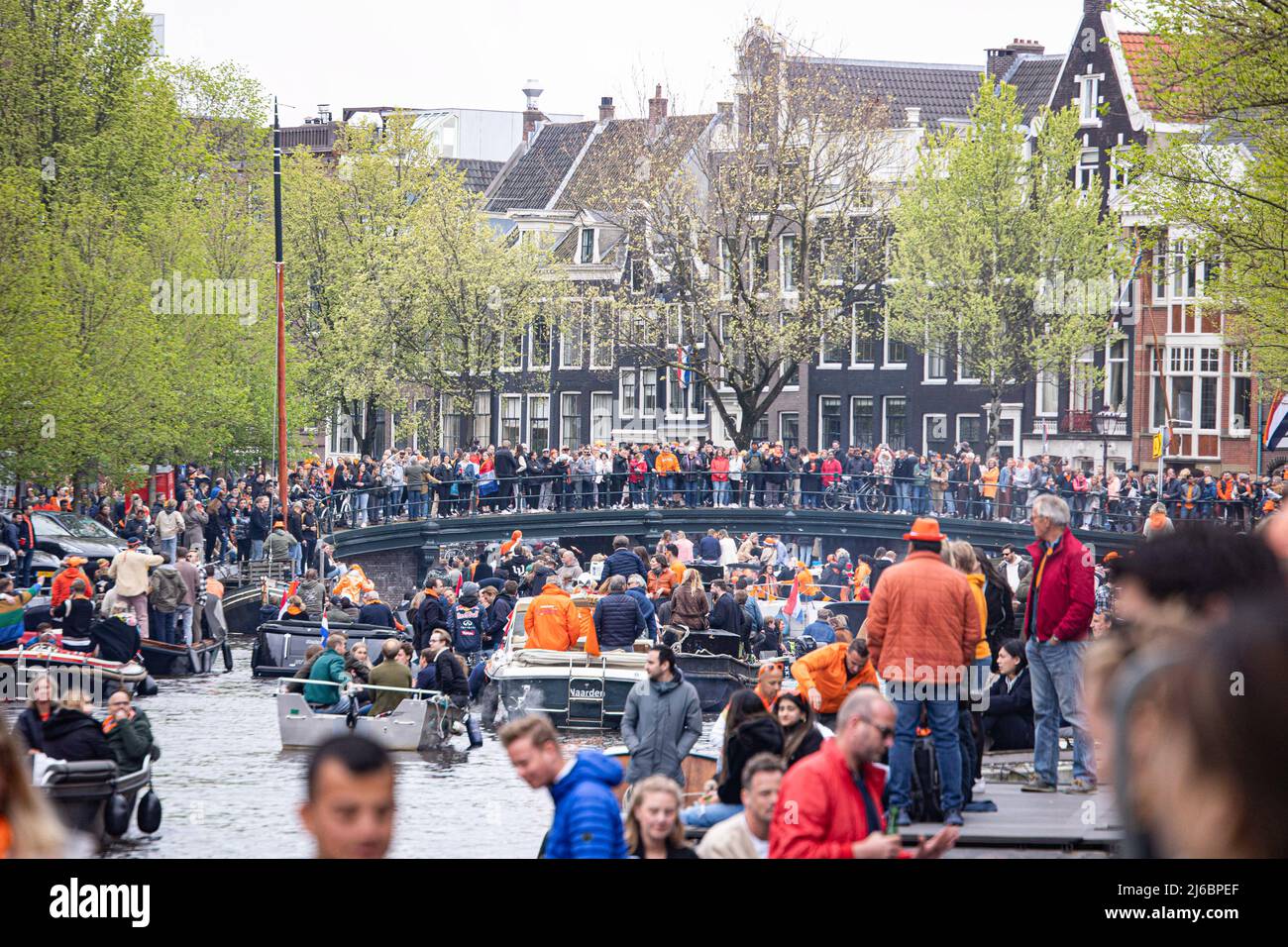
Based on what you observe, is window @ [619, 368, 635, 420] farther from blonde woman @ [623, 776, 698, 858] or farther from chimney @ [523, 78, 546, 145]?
blonde woman @ [623, 776, 698, 858]

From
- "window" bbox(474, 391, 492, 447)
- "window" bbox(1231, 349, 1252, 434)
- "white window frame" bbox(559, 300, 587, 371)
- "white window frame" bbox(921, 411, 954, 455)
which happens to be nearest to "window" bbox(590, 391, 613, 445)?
"white window frame" bbox(559, 300, 587, 371)

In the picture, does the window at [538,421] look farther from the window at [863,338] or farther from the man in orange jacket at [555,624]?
the man in orange jacket at [555,624]

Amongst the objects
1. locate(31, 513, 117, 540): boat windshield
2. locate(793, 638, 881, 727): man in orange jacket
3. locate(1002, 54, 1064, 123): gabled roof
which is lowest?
locate(31, 513, 117, 540): boat windshield

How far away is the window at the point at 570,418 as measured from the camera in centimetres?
6444

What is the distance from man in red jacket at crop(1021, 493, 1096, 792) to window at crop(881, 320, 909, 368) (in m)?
46.4

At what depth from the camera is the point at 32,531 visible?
1353 inches

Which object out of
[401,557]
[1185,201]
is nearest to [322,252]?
[401,557]

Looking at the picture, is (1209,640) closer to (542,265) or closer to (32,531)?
(32,531)

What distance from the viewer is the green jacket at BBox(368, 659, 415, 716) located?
2083 centimetres

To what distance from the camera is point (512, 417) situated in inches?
2601

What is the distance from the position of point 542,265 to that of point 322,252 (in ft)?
25.5

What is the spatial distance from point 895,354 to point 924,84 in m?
10.3

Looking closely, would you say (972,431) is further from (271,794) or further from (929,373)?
(271,794)

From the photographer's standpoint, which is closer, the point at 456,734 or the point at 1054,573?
the point at 1054,573
